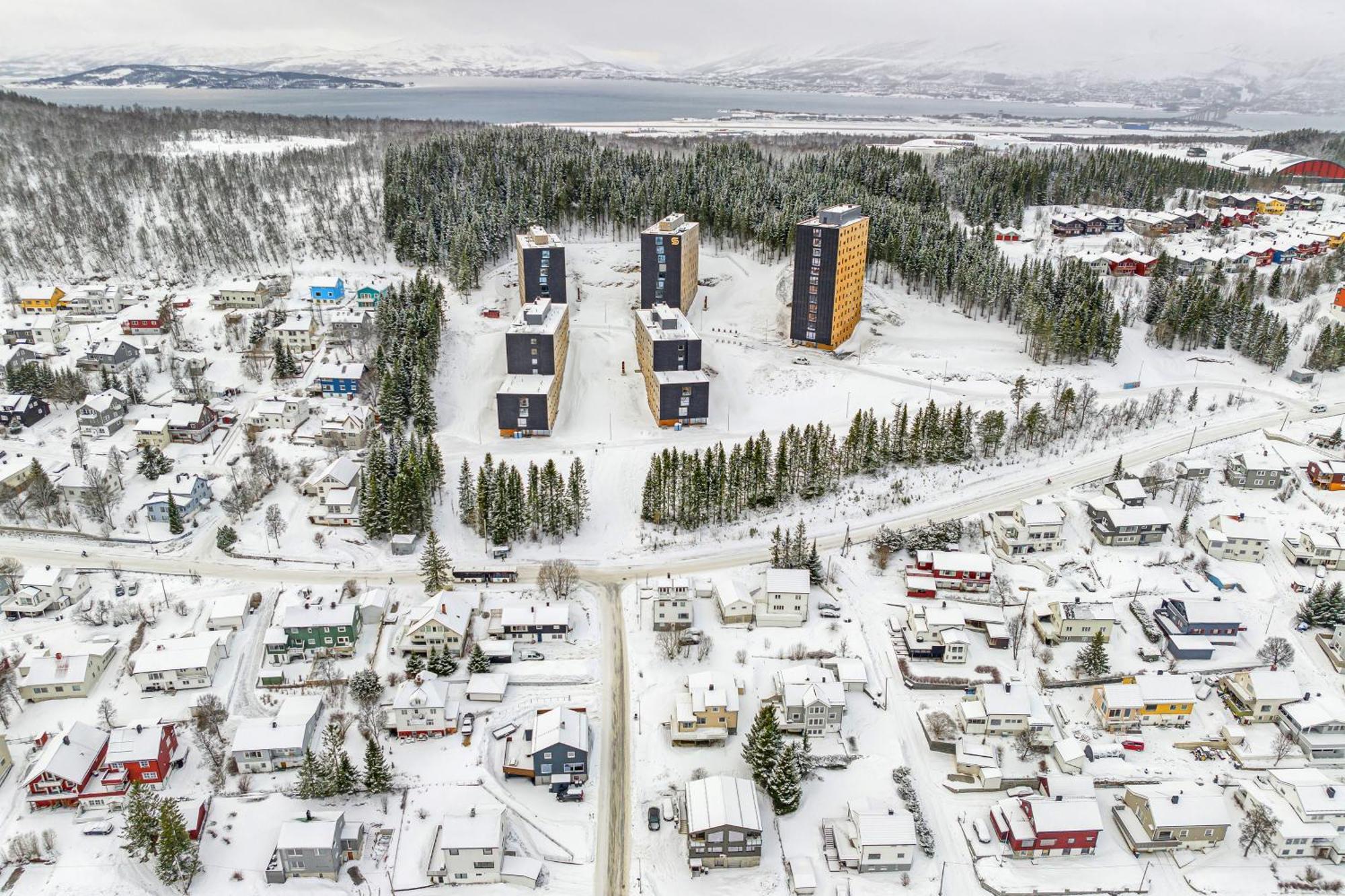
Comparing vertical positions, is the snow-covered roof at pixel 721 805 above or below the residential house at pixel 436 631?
below

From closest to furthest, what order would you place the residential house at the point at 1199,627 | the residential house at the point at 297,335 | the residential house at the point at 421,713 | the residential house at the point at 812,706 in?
the residential house at the point at 421,713, the residential house at the point at 812,706, the residential house at the point at 1199,627, the residential house at the point at 297,335

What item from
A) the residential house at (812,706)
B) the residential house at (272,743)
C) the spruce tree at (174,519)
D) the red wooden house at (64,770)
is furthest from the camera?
the spruce tree at (174,519)

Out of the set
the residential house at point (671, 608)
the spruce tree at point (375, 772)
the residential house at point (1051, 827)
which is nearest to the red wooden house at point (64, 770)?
the spruce tree at point (375, 772)

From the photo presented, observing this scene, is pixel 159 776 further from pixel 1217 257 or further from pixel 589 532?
pixel 1217 257

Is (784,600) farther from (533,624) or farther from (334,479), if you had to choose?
(334,479)

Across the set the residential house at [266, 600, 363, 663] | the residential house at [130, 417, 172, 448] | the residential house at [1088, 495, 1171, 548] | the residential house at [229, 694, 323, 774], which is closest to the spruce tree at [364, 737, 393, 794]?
the residential house at [229, 694, 323, 774]

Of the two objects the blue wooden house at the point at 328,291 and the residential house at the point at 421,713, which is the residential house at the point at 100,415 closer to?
the blue wooden house at the point at 328,291

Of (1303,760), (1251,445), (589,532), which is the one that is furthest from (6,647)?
(1251,445)
